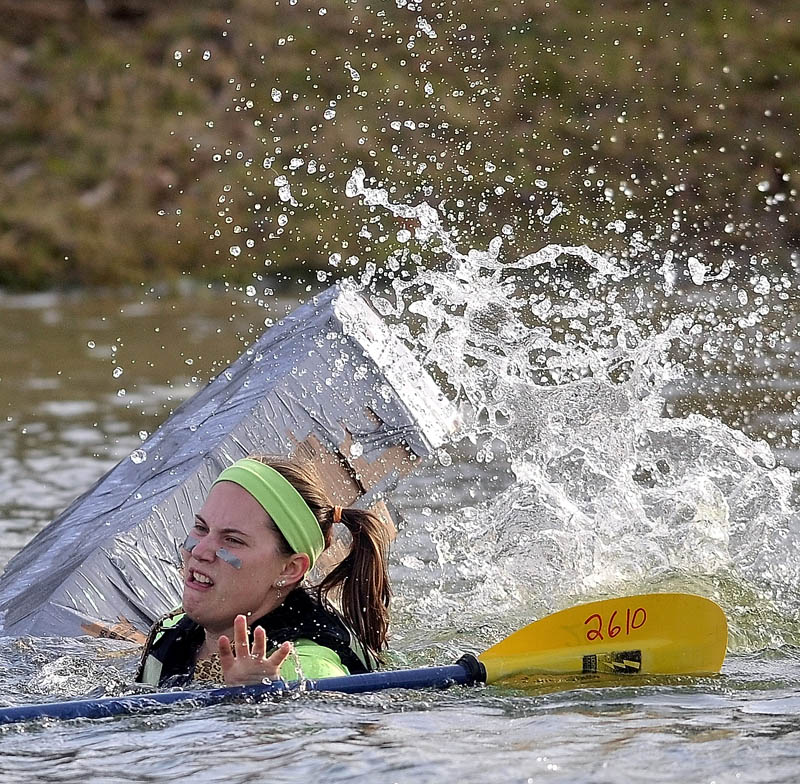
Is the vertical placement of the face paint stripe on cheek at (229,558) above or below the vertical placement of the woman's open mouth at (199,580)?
above

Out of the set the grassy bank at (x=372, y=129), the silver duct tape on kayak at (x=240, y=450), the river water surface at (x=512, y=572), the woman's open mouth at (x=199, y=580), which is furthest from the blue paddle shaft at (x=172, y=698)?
the grassy bank at (x=372, y=129)

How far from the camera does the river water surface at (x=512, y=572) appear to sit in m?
3.35

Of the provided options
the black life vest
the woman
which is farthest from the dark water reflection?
the woman

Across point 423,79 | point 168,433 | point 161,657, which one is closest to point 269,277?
point 423,79

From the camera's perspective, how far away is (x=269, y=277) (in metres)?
14.8

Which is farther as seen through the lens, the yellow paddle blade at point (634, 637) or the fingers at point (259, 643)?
the yellow paddle blade at point (634, 637)

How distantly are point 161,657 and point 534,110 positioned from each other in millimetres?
14509

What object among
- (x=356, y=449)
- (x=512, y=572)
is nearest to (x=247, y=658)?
(x=356, y=449)

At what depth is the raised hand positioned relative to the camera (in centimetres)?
346

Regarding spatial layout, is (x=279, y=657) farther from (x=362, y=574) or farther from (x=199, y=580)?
(x=362, y=574)

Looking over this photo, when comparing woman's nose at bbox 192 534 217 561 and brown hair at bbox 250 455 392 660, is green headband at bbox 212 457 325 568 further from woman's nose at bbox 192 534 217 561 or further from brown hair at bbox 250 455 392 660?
woman's nose at bbox 192 534 217 561

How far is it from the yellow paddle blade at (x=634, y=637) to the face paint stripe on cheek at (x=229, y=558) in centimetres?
81

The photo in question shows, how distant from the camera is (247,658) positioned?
3.51 metres

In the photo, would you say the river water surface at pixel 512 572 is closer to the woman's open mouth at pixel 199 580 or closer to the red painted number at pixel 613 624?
the red painted number at pixel 613 624
